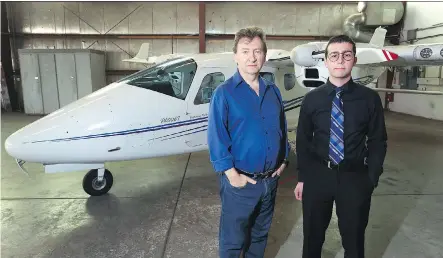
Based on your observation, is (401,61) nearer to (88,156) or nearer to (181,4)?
(88,156)

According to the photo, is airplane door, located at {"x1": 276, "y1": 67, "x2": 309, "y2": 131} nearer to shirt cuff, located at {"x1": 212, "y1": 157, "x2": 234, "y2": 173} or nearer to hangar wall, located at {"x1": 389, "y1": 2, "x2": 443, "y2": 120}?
shirt cuff, located at {"x1": 212, "y1": 157, "x2": 234, "y2": 173}

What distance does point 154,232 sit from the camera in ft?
11.8

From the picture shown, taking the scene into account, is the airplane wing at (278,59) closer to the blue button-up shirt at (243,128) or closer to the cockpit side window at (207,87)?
the cockpit side window at (207,87)

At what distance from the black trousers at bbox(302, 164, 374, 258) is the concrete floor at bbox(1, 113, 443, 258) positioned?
2.95ft

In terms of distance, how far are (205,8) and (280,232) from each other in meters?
14.2

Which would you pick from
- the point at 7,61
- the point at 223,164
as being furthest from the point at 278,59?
the point at 7,61

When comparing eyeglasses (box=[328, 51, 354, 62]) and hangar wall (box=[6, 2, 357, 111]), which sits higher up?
hangar wall (box=[6, 2, 357, 111])

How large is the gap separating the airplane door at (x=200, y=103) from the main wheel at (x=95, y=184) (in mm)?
1367

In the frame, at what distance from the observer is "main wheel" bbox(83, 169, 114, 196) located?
4.61m

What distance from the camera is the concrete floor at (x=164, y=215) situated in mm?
3250

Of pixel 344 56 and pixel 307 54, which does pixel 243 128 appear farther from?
pixel 307 54

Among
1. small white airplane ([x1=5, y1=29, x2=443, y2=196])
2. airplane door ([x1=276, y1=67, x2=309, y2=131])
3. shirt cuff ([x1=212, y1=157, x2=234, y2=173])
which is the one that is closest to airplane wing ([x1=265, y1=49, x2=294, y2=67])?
airplane door ([x1=276, y1=67, x2=309, y2=131])

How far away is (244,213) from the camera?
6.97 feet

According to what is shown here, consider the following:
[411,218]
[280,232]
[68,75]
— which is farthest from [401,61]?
[68,75]
